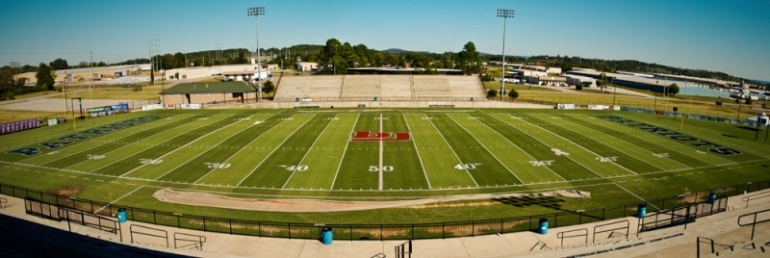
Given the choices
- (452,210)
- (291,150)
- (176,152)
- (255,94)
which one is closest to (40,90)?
(255,94)

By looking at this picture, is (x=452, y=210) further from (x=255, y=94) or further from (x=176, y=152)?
(x=255, y=94)

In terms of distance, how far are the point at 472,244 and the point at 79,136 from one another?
153 ft

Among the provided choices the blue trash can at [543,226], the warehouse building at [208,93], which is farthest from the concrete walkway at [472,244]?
the warehouse building at [208,93]

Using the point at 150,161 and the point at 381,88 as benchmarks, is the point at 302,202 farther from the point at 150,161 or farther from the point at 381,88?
the point at 381,88

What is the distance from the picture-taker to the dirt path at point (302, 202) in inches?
994

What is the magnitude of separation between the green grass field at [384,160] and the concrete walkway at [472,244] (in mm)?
5119

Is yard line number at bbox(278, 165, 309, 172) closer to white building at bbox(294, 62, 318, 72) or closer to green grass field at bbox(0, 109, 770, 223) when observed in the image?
green grass field at bbox(0, 109, 770, 223)

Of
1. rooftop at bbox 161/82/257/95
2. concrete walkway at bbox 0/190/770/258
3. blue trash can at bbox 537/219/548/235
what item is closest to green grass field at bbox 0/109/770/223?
blue trash can at bbox 537/219/548/235

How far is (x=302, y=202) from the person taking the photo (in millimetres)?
26219

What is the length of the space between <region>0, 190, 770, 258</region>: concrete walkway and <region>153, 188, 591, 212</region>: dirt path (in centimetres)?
595

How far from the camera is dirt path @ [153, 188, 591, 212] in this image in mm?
25250

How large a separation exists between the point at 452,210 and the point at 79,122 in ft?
179

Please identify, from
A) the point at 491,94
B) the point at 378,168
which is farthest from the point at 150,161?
the point at 491,94

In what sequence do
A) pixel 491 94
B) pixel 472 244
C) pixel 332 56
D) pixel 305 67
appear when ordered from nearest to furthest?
pixel 472 244 → pixel 491 94 → pixel 332 56 → pixel 305 67
